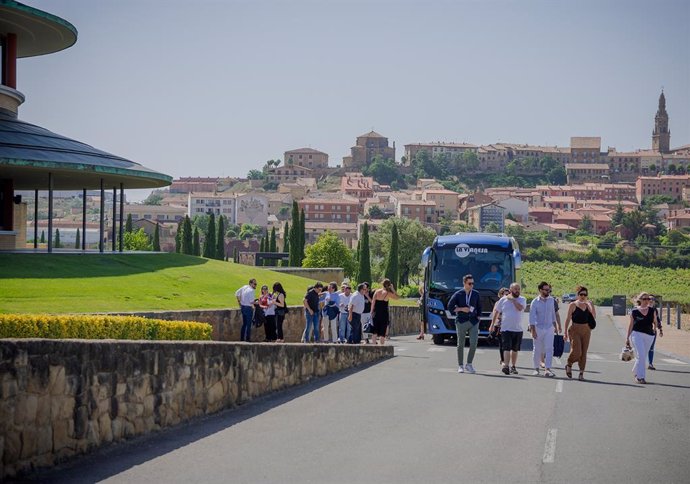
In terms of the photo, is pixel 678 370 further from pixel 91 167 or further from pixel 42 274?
pixel 91 167

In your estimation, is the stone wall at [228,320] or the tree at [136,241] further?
the tree at [136,241]

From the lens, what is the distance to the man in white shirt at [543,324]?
1869 cm

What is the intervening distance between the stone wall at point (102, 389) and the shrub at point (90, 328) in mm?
2954

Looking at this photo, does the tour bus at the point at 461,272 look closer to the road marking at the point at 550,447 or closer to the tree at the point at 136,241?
the road marking at the point at 550,447

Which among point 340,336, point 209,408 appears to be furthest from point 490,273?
point 209,408

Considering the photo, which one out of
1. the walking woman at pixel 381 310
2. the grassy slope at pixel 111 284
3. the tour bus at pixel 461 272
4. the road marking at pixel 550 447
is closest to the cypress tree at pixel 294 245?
the grassy slope at pixel 111 284

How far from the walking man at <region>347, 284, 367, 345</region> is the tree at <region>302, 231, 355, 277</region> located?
212ft

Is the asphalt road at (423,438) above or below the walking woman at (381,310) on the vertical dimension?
below

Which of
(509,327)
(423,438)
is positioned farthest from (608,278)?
(423,438)

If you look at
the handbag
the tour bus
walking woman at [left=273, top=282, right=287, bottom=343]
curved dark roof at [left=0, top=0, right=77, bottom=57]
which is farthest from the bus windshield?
curved dark roof at [left=0, top=0, right=77, bottom=57]

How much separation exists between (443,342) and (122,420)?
2047cm

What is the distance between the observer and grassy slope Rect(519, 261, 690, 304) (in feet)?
434

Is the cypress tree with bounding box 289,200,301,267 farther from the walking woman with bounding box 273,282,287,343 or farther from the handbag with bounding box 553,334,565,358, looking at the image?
the handbag with bounding box 553,334,565,358

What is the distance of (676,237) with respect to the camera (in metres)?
182
